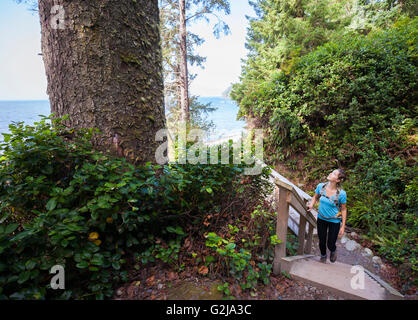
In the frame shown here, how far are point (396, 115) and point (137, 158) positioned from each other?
5804mm

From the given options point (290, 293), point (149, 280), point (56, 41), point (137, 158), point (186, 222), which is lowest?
point (290, 293)

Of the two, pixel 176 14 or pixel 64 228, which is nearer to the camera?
pixel 64 228

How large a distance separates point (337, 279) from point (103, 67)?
3.73 metres

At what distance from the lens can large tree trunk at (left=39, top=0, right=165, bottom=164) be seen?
199 centimetres

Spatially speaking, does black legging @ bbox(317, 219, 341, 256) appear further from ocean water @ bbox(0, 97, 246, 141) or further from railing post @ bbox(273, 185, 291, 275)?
ocean water @ bbox(0, 97, 246, 141)

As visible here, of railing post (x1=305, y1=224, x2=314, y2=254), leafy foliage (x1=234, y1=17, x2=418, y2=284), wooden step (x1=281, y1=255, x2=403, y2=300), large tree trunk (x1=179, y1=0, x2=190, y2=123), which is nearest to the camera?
wooden step (x1=281, y1=255, x2=403, y2=300)

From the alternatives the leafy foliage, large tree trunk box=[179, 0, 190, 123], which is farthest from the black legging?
large tree trunk box=[179, 0, 190, 123]

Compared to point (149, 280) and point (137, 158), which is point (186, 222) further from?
point (137, 158)

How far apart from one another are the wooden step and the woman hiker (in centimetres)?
42

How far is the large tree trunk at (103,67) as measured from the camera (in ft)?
6.53

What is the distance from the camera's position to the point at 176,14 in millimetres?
10000

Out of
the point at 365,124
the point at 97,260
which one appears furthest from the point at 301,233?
the point at 365,124
